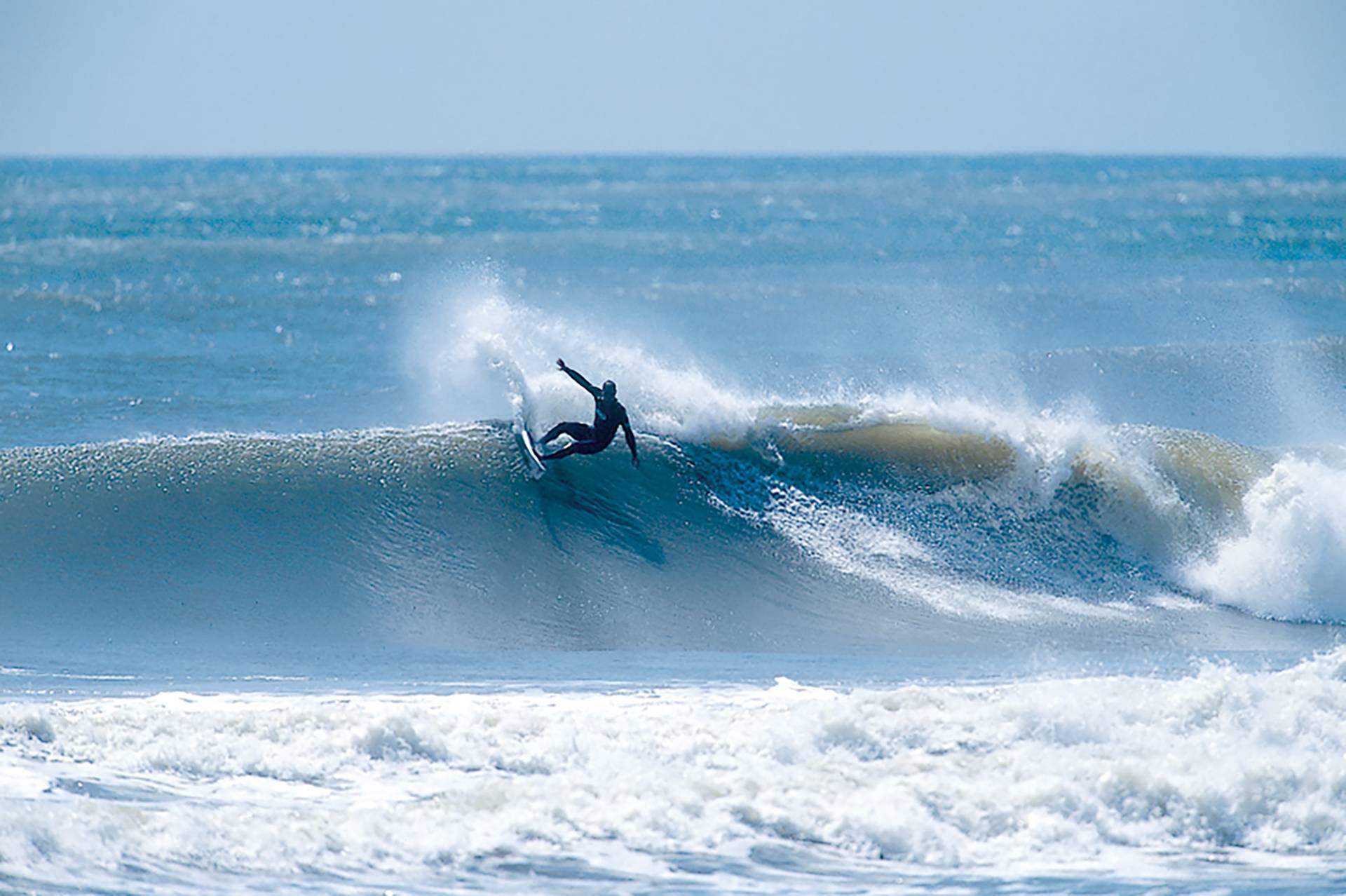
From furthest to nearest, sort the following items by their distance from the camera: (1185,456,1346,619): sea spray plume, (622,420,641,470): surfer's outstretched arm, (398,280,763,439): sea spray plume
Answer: (398,280,763,439): sea spray plume
(1185,456,1346,619): sea spray plume
(622,420,641,470): surfer's outstretched arm

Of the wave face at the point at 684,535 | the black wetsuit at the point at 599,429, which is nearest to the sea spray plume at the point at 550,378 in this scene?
the wave face at the point at 684,535

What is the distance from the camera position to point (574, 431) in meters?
11.0

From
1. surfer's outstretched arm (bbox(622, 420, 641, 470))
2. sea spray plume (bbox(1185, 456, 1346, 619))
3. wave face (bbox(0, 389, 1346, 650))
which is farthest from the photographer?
sea spray plume (bbox(1185, 456, 1346, 619))

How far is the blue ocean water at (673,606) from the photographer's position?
20.1ft

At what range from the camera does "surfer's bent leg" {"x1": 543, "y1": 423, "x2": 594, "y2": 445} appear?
10883 mm

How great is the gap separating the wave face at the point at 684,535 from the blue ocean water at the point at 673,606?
0.04 m

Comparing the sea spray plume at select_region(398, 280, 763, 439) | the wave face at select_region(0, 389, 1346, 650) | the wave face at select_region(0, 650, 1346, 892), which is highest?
the sea spray plume at select_region(398, 280, 763, 439)

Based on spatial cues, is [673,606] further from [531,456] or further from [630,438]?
[531,456]

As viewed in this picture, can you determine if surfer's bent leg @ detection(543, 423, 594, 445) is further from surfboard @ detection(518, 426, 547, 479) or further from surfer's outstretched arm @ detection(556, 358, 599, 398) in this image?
surfboard @ detection(518, 426, 547, 479)

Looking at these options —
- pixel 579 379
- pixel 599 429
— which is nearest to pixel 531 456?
pixel 599 429

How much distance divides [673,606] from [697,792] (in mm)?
3836

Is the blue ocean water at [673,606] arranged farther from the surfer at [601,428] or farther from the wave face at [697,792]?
the surfer at [601,428]

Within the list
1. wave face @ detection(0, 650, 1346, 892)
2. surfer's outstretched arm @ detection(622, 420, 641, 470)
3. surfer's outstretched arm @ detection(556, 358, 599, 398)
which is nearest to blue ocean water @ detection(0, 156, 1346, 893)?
wave face @ detection(0, 650, 1346, 892)

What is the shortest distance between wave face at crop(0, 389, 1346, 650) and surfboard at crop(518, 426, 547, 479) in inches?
3.5
